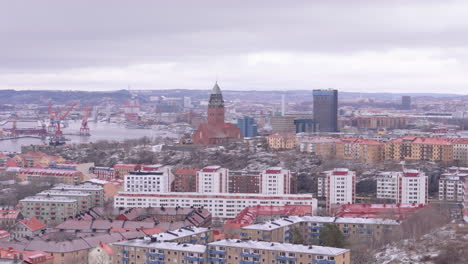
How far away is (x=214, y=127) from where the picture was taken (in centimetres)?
2645

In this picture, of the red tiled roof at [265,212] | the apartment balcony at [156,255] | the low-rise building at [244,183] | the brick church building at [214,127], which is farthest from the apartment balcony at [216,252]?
the brick church building at [214,127]

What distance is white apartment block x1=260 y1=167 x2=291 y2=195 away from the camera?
58.3 ft

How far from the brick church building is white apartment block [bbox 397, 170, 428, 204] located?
10182 millimetres

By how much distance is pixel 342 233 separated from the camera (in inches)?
486

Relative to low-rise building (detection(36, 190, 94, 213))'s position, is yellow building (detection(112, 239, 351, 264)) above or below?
above

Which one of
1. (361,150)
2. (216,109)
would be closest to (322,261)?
(361,150)

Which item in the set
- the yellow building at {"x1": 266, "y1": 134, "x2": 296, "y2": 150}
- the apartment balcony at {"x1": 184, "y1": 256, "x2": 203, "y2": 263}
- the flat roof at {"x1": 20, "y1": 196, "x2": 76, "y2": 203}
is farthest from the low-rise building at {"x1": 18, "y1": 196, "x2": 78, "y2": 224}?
the yellow building at {"x1": 266, "y1": 134, "x2": 296, "y2": 150}

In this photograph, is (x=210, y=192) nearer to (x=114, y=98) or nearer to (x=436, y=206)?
(x=436, y=206)

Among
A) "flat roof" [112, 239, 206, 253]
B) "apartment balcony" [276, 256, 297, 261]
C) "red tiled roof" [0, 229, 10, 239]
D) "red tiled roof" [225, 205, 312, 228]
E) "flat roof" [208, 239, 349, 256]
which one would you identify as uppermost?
"flat roof" [208, 239, 349, 256]

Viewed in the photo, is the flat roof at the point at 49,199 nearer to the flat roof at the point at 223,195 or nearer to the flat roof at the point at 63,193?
the flat roof at the point at 63,193

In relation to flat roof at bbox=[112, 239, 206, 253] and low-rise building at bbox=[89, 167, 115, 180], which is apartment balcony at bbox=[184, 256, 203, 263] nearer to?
flat roof at bbox=[112, 239, 206, 253]

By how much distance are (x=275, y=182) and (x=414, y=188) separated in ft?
10.0

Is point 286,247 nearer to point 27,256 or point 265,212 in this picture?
point 27,256

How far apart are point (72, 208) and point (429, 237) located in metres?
7.61
